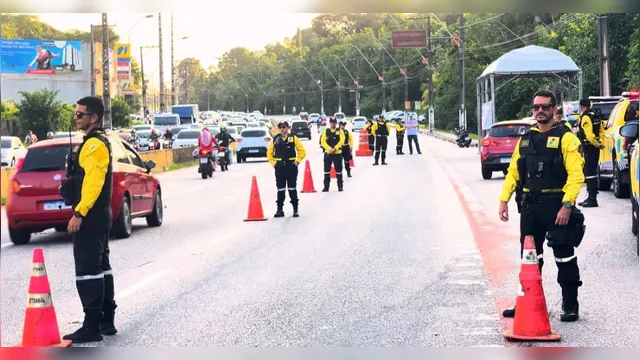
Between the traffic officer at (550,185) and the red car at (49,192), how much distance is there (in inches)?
324

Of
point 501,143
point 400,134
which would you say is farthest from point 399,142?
point 501,143

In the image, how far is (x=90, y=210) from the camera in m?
8.67

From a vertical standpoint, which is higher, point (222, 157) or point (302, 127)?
point (302, 127)

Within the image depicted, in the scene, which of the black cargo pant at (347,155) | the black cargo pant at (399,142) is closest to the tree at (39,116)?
the black cargo pant at (399,142)

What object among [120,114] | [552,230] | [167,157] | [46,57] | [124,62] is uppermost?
[46,57]

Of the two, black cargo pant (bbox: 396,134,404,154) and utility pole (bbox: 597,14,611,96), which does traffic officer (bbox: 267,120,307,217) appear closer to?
utility pole (bbox: 597,14,611,96)

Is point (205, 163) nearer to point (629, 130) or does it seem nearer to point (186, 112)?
point (629, 130)

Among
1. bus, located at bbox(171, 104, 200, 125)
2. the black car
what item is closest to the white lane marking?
the black car

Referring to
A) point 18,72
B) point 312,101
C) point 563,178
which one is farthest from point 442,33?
point 563,178

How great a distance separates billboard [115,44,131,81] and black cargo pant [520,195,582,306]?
6780 centimetres

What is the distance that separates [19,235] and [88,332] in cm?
831

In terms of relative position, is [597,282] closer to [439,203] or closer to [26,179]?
[26,179]

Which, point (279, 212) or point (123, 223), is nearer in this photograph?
point (123, 223)

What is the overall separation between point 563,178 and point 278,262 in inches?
205
